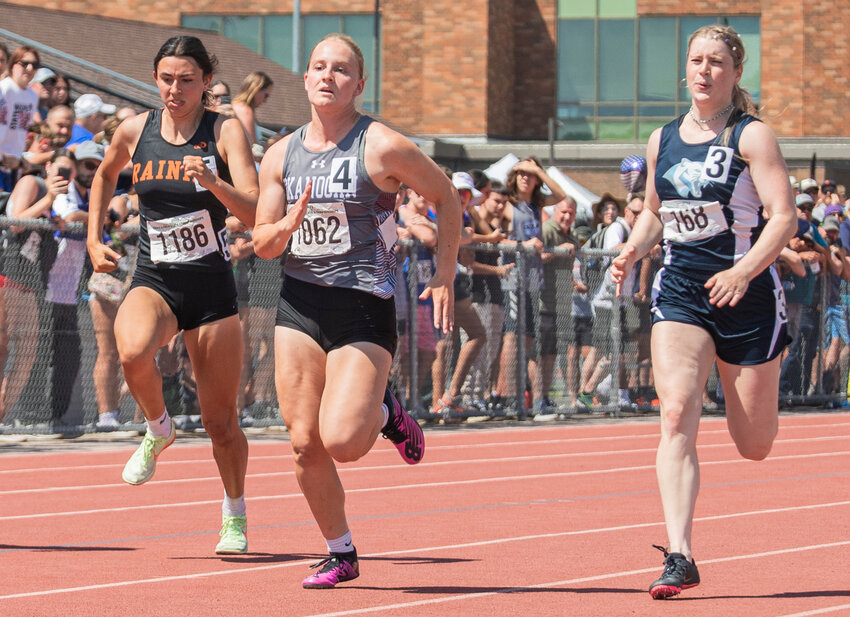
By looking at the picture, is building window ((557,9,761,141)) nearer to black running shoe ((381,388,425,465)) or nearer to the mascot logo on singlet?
black running shoe ((381,388,425,465))

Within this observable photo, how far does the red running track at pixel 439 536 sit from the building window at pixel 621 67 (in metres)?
31.6

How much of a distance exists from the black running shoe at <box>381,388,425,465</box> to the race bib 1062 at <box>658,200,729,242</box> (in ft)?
4.87

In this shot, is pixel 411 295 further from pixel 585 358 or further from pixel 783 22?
pixel 783 22

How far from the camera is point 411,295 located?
15.9 m

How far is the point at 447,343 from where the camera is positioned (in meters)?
16.5

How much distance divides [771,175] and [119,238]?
7767 mm

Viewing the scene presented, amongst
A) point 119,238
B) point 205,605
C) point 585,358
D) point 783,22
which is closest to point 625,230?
point 585,358

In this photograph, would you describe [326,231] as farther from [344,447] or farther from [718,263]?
[718,263]

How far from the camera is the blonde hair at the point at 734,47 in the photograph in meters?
6.87

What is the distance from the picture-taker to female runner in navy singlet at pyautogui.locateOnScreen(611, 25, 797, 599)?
6707 millimetres

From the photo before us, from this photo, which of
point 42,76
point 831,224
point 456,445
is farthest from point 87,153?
point 831,224

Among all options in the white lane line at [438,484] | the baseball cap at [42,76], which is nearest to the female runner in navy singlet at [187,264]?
the white lane line at [438,484]

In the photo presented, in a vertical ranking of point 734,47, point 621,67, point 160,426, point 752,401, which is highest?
point 621,67

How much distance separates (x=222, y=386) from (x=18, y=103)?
760 centimetres
